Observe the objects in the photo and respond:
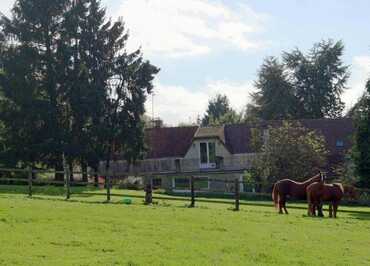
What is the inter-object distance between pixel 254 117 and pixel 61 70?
121 feet

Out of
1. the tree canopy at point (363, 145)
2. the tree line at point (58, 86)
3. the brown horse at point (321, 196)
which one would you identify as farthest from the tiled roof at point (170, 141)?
the brown horse at point (321, 196)

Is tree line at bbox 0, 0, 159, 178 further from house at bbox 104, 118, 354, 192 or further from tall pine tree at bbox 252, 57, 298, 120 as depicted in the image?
tall pine tree at bbox 252, 57, 298, 120

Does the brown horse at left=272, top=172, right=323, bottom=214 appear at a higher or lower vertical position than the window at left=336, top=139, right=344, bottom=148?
Result: lower

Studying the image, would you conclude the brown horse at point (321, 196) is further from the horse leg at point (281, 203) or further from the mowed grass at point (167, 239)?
the mowed grass at point (167, 239)

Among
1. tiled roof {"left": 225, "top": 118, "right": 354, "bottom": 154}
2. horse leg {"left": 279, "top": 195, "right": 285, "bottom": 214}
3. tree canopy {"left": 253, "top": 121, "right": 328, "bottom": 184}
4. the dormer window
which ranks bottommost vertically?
horse leg {"left": 279, "top": 195, "right": 285, "bottom": 214}

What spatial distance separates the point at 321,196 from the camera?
2405 centimetres

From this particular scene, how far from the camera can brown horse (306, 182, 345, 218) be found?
24031mm

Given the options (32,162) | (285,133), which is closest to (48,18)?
(32,162)

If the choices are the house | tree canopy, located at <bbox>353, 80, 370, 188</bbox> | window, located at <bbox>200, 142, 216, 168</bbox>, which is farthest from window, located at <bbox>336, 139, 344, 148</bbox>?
tree canopy, located at <bbox>353, 80, 370, 188</bbox>

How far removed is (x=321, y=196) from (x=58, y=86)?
28655mm

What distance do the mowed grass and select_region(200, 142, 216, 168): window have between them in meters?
36.4

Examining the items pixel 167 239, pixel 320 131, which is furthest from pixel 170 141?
pixel 167 239

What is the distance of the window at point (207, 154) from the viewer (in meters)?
57.2

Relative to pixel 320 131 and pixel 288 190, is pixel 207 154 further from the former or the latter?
pixel 288 190
